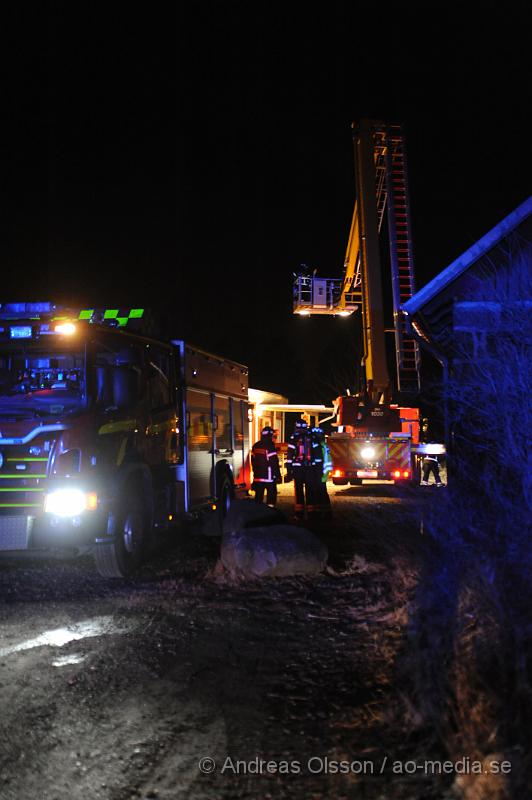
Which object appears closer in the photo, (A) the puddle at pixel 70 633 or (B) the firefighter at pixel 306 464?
(A) the puddle at pixel 70 633

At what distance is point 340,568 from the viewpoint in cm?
731

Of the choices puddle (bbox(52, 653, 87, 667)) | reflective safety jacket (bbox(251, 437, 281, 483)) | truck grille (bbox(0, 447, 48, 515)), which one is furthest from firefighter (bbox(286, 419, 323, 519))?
puddle (bbox(52, 653, 87, 667))

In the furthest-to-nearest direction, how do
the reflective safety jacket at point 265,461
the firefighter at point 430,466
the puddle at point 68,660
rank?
the firefighter at point 430,466, the reflective safety jacket at point 265,461, the puddle at point 68,660

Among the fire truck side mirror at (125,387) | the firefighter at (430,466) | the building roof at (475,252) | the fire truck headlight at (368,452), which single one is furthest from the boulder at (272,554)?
the firefighter at (430,466)

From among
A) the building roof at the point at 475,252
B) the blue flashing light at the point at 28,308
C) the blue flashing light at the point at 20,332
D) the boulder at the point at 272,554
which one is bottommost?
the boulder at the point at 272,554

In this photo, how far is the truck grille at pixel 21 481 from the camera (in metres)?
6.18

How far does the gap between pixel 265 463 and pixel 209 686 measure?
835cm

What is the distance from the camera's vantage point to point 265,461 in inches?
490

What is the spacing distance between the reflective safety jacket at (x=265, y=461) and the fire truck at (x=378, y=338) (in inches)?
148

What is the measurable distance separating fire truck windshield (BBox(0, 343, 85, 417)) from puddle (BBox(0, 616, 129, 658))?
6.54 feet

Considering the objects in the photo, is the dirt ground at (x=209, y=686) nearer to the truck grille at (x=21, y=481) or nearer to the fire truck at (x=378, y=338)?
the truck grille at (x=21, y=481)

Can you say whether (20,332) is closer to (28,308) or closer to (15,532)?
(28,308)

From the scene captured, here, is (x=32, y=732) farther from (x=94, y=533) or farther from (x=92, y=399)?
(x=92, y=399)

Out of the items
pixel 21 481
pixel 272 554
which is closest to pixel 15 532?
pixel 21 481
